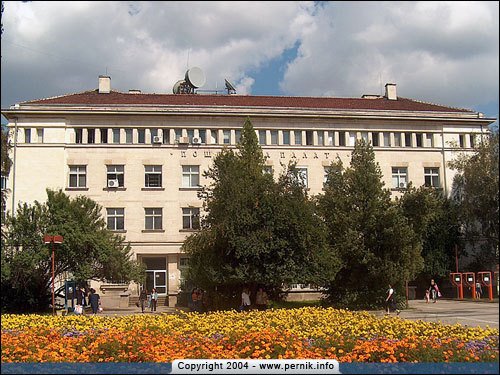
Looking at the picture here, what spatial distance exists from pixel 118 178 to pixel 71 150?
416 cm

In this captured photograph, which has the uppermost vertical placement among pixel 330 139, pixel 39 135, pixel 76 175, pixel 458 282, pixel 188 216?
pixel 39 135

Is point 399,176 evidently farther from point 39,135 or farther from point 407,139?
point 39,135

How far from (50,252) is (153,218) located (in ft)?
51.8

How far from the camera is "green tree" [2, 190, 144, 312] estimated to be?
3019cm

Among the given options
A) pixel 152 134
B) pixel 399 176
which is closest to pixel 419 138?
pixel 399 176

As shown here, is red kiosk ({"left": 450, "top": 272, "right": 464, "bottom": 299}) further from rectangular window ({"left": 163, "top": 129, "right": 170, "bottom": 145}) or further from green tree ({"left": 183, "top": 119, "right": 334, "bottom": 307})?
rectangular window ({"left": 163, "top": 129, "right": 170, "bottom": 145})

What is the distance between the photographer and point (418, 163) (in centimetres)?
4894

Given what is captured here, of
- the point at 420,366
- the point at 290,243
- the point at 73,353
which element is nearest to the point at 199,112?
the point at 290,243

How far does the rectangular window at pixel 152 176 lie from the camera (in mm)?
46375

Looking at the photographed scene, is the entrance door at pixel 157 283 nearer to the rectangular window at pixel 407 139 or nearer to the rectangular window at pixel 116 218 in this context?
the rectangular window at pixel 116 218

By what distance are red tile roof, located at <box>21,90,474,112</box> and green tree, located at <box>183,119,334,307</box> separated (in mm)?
22012

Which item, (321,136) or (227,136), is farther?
(321,136)

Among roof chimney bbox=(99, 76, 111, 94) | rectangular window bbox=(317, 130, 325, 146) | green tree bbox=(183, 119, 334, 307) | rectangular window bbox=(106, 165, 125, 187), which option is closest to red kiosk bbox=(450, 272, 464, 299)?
green tree bbox=(183, 119, 334, 307)

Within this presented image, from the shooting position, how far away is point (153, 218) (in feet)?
151
